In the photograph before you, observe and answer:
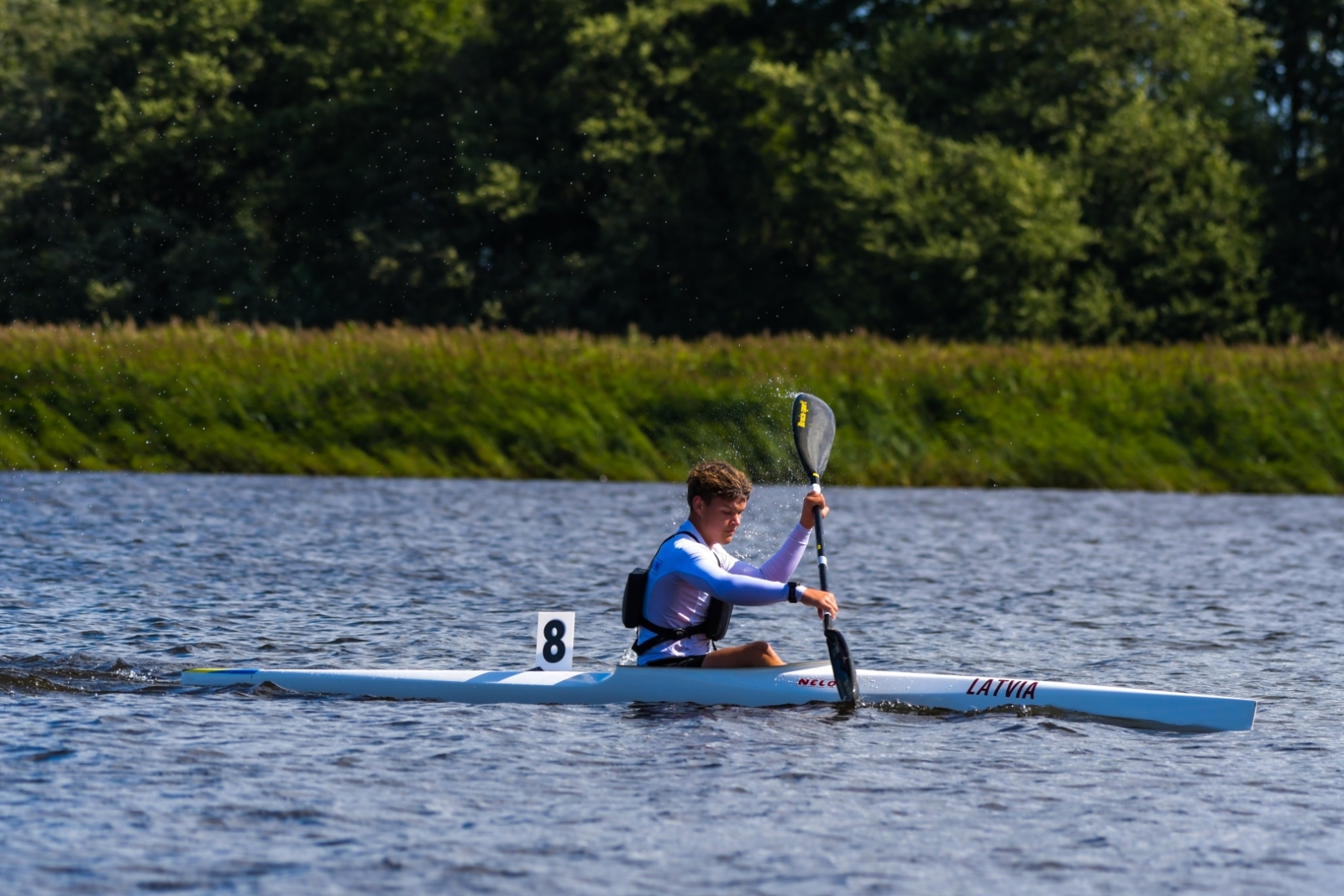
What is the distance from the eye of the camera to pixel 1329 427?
2289 centimetres

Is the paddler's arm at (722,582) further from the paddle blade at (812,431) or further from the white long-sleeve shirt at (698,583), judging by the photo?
the paddle blade at (812,431)

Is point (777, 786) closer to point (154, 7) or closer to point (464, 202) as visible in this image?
point (464, 202)

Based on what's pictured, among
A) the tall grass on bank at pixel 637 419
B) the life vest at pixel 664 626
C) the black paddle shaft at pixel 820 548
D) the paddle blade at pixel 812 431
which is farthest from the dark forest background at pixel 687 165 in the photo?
the life vest at pixel 664 626

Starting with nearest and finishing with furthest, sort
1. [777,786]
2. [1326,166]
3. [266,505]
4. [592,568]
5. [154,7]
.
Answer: [777,786]
[592,568]
[266,505]
[1326,166]
[154,7]

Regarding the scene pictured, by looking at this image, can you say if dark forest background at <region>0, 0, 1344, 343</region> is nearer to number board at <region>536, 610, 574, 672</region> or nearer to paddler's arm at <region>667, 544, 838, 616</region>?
number board at <region>536, 610, 574, 672</region>

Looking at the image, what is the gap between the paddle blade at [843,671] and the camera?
888 centimetres

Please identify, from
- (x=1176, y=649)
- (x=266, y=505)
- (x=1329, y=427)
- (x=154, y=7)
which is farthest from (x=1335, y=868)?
(x=154, y=7)

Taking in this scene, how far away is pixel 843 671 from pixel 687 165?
110 feet

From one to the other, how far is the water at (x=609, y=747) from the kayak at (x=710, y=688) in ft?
0.40

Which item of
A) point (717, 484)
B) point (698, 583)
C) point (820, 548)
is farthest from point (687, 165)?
point (698, 583)

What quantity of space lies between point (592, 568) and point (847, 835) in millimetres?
A: 8776

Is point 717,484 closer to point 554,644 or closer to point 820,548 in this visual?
point 820,548

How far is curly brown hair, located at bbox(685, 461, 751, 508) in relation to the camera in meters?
9.01

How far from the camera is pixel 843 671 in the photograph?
352 inches
